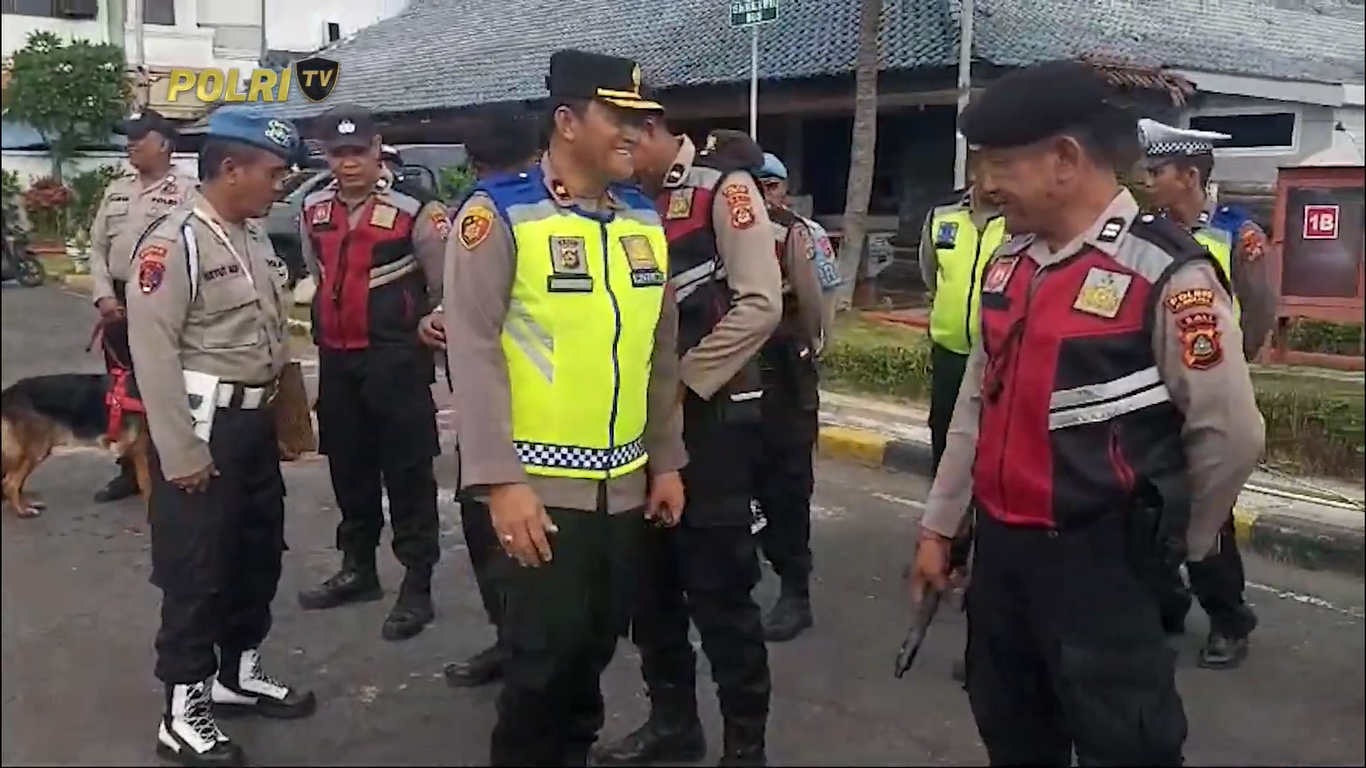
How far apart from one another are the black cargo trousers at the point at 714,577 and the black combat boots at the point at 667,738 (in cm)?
10

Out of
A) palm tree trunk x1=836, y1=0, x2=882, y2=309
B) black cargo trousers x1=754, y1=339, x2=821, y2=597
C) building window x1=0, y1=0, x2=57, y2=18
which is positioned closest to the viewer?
building window x1=0, y1=0, x2=57, y2=18

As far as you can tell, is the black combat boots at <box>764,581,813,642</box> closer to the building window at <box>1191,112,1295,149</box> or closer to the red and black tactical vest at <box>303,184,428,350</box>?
the red and black tactical vest at <box>303,184,428,350</box>

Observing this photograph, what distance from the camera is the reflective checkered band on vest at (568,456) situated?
2.37m

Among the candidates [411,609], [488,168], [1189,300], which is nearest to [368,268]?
[488,168]

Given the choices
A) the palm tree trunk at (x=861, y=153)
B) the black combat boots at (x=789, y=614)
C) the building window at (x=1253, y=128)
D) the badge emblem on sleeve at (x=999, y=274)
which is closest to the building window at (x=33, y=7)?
the badge emblem on sleeve at (x=999, y=274)

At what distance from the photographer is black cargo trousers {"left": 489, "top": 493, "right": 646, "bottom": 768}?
2.40m

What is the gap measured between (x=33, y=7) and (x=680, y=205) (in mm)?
1468

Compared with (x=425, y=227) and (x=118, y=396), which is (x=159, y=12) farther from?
(x=425, y=227)

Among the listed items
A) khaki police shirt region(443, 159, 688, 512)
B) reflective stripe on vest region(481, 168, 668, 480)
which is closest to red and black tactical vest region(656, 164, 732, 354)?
reflective stripe on vest region(481, 168, 668, 480)

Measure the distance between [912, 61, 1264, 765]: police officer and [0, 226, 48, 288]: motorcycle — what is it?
136 cm

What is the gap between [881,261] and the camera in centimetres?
928

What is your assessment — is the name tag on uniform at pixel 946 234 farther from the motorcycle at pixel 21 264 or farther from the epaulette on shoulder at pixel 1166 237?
the motorcycle at pixel 21 264

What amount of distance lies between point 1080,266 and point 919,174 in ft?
24.3

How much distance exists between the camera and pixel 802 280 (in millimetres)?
4113
